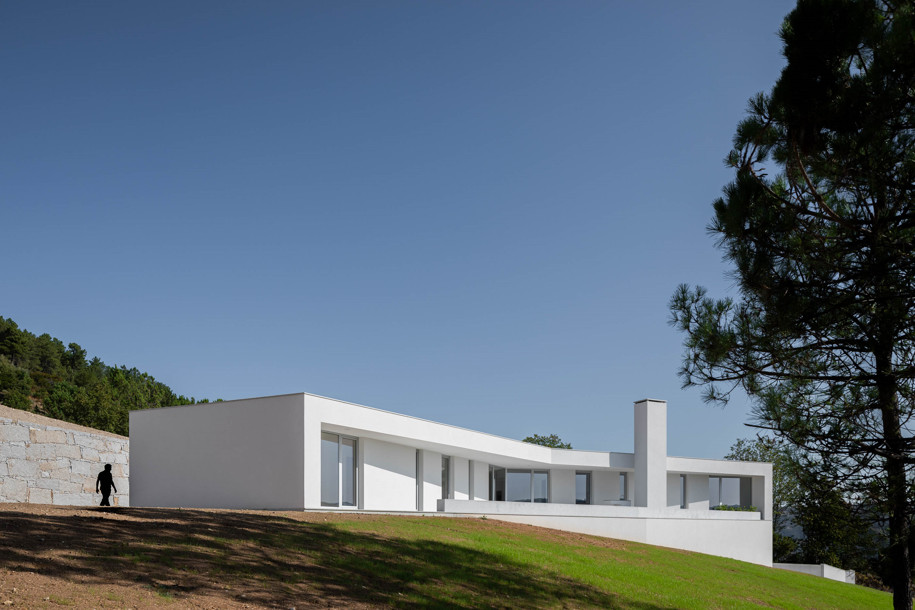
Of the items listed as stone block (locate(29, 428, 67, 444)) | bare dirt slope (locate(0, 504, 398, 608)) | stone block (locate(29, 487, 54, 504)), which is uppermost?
bare dirt slope (locate(0, 504, 398, 608))

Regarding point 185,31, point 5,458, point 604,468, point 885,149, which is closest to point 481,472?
point 604,468

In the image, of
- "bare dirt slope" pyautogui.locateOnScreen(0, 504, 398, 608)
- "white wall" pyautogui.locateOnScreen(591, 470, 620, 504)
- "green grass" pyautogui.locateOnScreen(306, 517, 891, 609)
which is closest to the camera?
"bare dirt slope" pyautogui.locateOnScreen(0, 504, 398, 608)

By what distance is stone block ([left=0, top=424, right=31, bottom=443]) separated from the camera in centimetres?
2258

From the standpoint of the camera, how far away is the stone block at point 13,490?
73.8 ft

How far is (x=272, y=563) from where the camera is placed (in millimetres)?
10492

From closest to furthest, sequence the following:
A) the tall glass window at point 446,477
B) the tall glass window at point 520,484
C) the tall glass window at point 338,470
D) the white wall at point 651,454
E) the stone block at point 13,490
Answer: the tall glass window at point 338,470 → the stone block at point 13,490 → the tall glass window at point 446,477 → the white wall at point 651,454 → the tall glass window at point 520,484

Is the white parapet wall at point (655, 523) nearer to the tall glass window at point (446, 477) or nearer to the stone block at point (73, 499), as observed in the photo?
the tall glass window at point (446, 477)

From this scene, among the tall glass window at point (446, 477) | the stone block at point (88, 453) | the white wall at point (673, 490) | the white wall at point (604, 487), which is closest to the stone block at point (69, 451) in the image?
the stone block at point (88, 453)

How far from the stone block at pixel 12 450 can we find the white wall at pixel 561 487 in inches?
882

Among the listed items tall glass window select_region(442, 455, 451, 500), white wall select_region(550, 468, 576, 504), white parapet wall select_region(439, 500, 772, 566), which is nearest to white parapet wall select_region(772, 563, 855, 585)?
white parapet wall select_region(439, 500, 772, 566)

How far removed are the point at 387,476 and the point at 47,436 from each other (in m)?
11.3

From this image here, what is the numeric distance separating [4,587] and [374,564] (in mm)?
5883

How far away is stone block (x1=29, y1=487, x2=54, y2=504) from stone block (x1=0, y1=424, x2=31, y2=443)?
1622mm

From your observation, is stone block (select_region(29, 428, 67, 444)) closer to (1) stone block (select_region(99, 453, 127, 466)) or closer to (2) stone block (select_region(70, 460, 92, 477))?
(2) stone block (select_region(70, 460, 92, 477))
